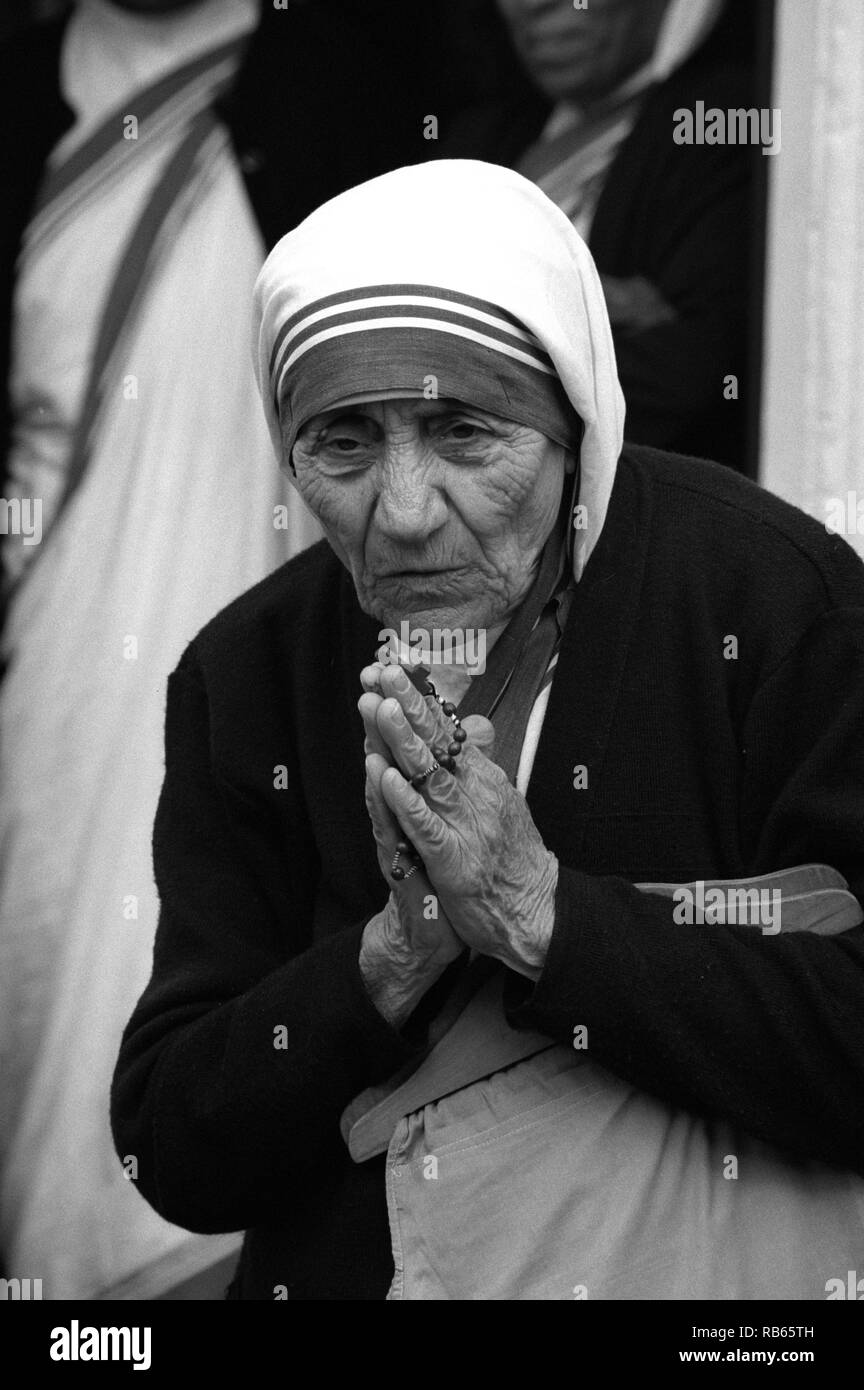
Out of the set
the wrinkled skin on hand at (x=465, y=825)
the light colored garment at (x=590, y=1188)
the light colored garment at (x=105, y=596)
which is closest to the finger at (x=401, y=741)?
the wrinkled skin on hand at (x=465, y=825)

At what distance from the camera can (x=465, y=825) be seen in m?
1.91

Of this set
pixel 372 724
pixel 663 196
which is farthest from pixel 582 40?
pixel 372 724

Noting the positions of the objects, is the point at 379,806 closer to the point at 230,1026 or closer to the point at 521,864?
the point at 521,864

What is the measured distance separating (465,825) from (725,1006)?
1.08 ft

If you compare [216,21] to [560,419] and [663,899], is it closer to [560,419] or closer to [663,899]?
[560,419]

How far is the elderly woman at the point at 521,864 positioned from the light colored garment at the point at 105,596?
1931 millimetres

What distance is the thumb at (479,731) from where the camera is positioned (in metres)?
1.96

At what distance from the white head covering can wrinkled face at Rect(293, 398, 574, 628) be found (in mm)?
58

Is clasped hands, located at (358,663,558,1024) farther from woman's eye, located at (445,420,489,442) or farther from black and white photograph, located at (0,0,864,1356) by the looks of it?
woman's eye, located at (445,420,489,442)

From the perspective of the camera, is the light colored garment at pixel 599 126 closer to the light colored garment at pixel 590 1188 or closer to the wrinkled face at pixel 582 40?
the wrinkled face at pixel 582 40

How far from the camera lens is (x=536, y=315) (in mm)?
1998

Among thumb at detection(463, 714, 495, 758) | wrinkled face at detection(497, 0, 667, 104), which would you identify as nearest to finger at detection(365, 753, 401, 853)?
thumb at detection(463, 714, 495, 758)

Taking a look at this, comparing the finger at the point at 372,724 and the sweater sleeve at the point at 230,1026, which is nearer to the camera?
the finger at the point at 372,724

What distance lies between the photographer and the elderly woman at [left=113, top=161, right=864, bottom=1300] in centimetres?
195
